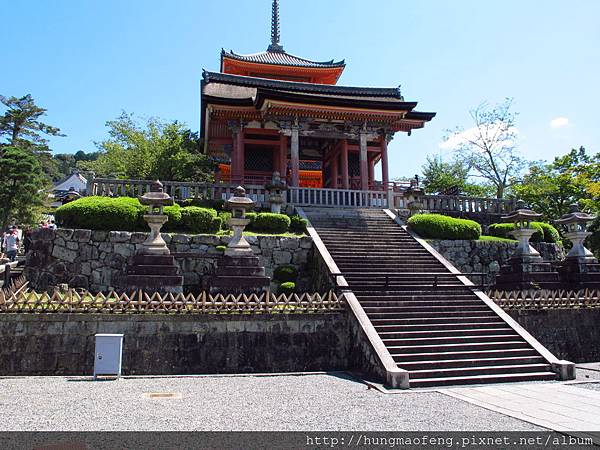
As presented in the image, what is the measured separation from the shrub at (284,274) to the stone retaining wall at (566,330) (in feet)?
22.0

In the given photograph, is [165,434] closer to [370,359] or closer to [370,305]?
[370,359]

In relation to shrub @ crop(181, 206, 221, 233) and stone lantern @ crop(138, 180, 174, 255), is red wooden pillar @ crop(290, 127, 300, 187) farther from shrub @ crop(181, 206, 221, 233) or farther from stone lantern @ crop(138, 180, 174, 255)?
stone lantern @ crop(138, 180, 174, 255)

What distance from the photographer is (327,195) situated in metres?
20.5

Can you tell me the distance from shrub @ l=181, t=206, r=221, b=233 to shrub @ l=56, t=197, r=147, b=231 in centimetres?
166

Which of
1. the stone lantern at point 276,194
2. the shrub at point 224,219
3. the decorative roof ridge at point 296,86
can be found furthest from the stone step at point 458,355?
the decorative roof ridge at point 296,86

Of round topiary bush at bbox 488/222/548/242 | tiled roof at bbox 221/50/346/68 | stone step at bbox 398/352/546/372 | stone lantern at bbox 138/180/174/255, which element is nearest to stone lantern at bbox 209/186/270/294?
stone lantern at bbox 138/180/174/255

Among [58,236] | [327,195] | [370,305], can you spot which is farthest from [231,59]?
[370,305]

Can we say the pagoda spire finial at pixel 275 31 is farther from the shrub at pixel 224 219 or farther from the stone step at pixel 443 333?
the stone step at pixel 443 333

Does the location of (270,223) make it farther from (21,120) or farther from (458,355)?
(21,120)

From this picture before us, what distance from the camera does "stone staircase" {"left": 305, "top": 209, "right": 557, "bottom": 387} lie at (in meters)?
9.34

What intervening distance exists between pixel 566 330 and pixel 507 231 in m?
7.13

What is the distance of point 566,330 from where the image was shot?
1299 centimetres

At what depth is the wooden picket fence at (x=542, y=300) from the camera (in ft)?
41.1

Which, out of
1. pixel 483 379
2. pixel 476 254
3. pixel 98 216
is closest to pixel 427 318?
pixel 483 379
